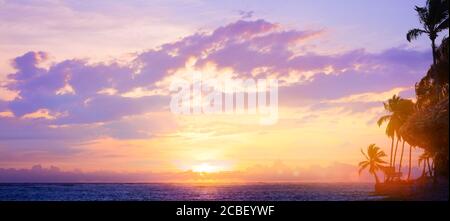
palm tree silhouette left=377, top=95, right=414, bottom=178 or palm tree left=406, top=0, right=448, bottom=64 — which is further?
palm tree silhouette left=377, top=95, right=414, bottom=178

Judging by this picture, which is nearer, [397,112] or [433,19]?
[433,19]

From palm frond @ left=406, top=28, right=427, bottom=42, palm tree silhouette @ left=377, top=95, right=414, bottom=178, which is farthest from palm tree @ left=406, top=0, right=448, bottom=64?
palm tree silhouette @ left=377, top=95, right=414, bottom=178

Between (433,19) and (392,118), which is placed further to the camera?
(392,118)

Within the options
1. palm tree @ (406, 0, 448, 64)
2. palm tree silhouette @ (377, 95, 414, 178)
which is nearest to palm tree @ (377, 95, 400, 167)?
palm tree silhouette @ (377, 95, 414, 178)

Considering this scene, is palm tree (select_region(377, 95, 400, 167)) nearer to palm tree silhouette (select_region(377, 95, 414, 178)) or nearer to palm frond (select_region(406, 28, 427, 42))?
palm tree silhouette (select_region(377, 95, 414, 178))

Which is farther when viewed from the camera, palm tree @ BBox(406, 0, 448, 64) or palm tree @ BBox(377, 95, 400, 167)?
palm tree @ BBox(377, 95, 400, 167)

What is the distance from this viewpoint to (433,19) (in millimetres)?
40438

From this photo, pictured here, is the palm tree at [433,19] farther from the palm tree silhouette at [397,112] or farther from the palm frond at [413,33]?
the palm tree silhouette at [397,112]

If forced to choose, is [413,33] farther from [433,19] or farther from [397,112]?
[397,112]

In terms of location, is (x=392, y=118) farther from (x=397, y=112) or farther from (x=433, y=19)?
(x=433, y=19)

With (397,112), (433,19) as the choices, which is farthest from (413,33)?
(397,112)

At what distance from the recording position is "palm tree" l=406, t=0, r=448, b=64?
4000 cm

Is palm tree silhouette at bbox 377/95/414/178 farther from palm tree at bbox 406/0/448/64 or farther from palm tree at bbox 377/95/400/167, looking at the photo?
palm tree at bbox 406/0/448/64
